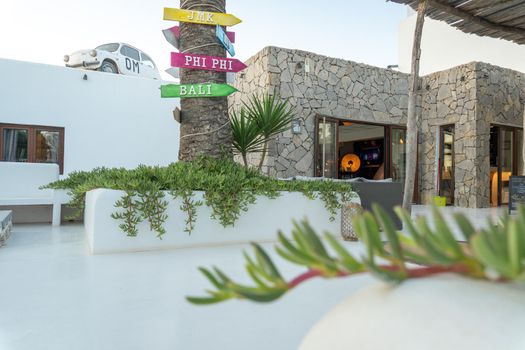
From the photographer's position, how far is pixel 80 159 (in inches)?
335

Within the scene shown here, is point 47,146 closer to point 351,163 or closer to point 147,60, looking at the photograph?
point 147,60

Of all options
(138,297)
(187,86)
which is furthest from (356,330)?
(187,86)

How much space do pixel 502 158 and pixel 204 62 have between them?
9027 millimetres

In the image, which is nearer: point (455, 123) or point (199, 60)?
point (199, 60)

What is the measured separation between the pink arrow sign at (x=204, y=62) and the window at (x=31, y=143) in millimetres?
5727

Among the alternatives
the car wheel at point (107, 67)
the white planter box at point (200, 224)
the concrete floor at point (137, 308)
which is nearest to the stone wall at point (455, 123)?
the white planter box at point (200, 224)

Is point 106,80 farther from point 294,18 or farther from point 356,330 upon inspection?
point 356,330

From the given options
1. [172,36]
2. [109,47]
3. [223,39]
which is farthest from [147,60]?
[223,39]

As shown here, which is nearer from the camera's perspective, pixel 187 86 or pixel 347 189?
pixel 187 86

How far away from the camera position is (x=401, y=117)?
9383 mm

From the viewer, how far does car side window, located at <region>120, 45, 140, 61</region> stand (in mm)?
10594

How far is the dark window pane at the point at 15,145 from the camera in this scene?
810 cm

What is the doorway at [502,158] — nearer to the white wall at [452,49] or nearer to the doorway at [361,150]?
the doorway at [361,150]

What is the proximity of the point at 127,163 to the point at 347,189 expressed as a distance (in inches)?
249
